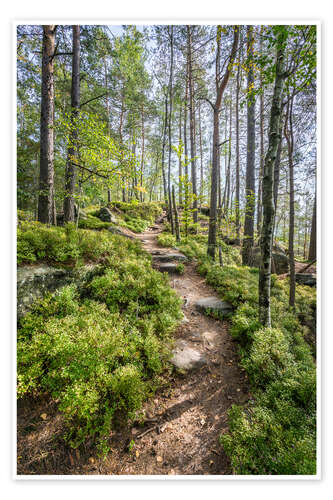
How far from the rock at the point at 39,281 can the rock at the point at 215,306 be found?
128 inches

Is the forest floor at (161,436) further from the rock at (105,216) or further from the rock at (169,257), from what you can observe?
the rock at (105,216)

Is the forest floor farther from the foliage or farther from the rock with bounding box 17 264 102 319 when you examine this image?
the rock with bounding box 17 264 102 319

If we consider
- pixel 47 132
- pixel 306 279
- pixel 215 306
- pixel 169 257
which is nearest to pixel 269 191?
pixel 215 306

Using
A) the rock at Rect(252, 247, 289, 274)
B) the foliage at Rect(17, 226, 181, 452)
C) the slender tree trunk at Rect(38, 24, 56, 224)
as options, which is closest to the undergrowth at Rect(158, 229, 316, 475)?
the foliage at Rect(17, 226, 181, 452)

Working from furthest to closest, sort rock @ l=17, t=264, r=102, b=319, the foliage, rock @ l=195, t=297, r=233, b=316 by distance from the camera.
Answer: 1. rock @ l=195, t=297, r=233, b=316
2. rock @ l=17, t=264, r=102, b=319
3. the foliage

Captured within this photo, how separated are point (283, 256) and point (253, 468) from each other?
10924 mm

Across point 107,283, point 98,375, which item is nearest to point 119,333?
point 98,375

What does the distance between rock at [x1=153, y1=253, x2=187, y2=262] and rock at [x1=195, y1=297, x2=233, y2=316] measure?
2611 mm

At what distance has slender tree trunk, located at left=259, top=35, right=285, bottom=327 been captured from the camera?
10.7ft

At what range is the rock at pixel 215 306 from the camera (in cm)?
485

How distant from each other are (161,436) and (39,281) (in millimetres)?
3143

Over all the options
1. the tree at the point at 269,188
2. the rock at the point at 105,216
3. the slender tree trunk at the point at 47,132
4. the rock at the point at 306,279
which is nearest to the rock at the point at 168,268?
the tree at the point at 269,188

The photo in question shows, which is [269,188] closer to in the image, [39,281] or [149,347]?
[149,347]
